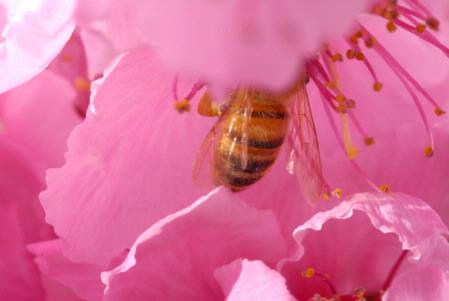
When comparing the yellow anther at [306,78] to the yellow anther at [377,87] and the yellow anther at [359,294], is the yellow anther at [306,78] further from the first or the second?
the yellow anther at [359,294]

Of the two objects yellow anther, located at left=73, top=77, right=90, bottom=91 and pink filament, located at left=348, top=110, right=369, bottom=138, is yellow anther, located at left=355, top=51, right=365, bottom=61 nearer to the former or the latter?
pink filament, located at left=348, top=110, right=369, bottom=138

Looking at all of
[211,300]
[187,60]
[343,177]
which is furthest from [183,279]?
[187,60]


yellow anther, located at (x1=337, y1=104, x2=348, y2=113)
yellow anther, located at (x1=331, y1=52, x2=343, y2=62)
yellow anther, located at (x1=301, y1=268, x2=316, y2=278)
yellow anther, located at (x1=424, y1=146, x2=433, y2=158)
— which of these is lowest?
yellow anther, located at (x1=301, y1=268, x2=316, y2=278)

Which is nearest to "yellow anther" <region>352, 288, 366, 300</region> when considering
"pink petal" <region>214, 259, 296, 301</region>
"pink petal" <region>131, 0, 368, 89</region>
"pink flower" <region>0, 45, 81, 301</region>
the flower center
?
the flower center

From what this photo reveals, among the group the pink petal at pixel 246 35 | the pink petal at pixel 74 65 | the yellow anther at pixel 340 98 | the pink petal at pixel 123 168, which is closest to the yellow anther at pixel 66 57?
the pink petal at pixel 74 65

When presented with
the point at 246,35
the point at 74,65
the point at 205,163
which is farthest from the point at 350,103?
the point at 246,35
